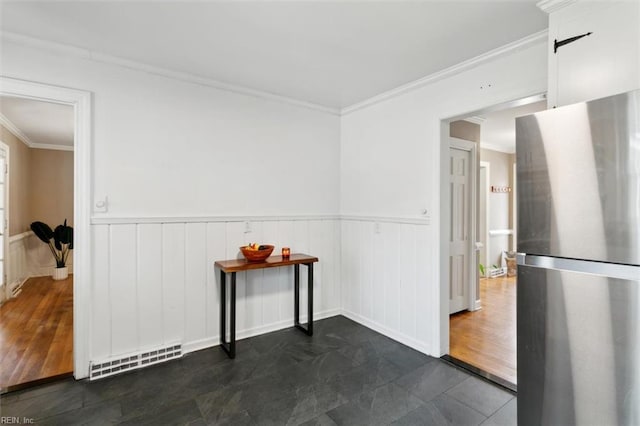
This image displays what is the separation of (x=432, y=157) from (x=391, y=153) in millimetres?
519

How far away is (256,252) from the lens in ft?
9.79

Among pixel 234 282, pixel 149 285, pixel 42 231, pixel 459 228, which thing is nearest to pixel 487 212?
pixel 459 228

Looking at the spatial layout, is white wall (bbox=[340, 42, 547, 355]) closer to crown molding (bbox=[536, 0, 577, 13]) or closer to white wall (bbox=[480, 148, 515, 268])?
crown molding (bbox=[536, 0, 577, 13])

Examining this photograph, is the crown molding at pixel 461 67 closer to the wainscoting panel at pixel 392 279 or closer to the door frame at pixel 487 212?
the wainscoting panel at pixel 392 279

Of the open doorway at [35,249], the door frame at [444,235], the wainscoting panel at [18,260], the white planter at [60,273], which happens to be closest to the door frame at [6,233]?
the open doorway at [35,249]

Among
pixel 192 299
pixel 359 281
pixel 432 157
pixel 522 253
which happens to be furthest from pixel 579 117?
pixel 192 299

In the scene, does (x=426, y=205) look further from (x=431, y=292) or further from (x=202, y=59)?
(x=202, y=59)

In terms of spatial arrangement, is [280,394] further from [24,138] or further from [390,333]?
[24,138]

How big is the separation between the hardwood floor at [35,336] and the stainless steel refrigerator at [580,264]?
3.19 meters

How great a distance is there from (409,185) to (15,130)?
18.0 feet

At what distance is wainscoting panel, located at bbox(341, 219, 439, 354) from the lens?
2.96m

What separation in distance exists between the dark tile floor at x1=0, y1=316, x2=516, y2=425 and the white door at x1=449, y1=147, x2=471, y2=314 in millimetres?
1381

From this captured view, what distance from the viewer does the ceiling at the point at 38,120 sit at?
364 cm

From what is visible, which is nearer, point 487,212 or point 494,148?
point 487,212
